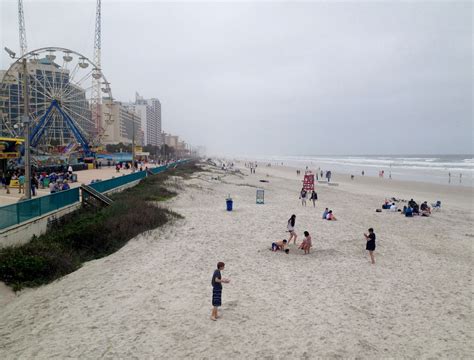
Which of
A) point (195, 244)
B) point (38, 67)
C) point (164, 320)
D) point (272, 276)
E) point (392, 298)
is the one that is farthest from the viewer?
point (38, 67)

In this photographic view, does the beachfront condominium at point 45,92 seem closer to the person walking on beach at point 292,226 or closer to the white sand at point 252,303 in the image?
the white sand at point 252,303

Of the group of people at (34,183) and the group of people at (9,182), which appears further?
the group of people at (9,182)

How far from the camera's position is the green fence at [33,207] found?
984cm

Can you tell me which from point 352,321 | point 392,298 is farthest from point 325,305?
point 392,298

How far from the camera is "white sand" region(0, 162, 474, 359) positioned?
241 inches

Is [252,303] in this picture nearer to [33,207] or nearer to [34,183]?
[33,207]

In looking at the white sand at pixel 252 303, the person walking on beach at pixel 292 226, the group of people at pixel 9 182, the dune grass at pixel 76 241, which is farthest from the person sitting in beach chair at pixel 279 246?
the group of people at pixel 9 182

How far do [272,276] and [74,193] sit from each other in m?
10.3

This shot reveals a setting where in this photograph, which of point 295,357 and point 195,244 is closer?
point 295,357

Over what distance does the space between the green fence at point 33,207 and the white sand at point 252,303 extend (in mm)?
2708

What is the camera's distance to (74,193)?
15.0 metres

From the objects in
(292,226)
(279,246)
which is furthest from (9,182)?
(292,226)

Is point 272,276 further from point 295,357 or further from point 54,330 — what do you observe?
point 54,330

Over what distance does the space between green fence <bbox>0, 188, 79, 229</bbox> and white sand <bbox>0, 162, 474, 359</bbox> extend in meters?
2.71
